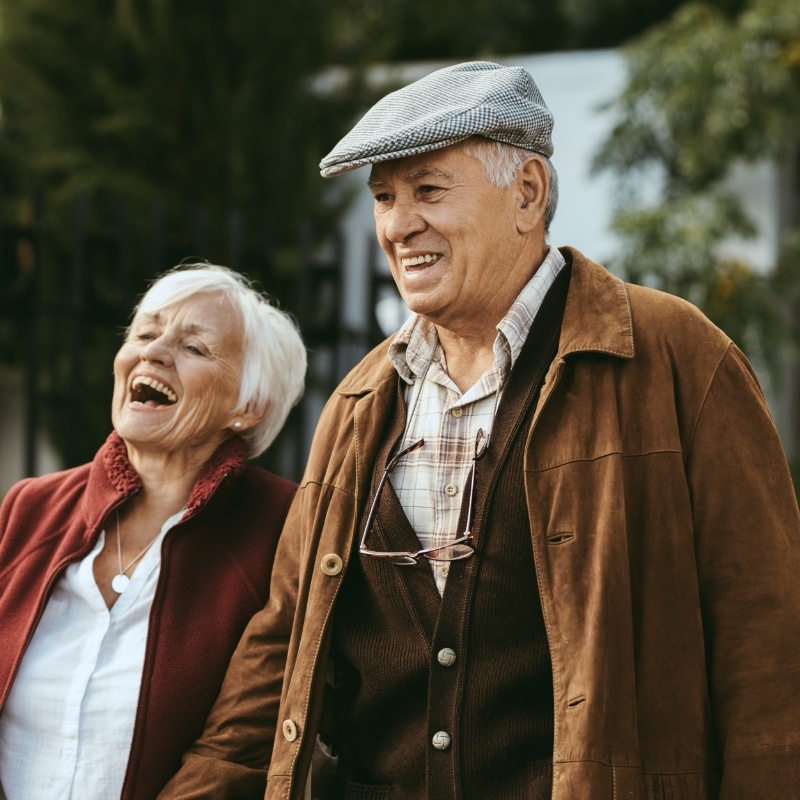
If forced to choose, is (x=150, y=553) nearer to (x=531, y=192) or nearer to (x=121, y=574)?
(x=121, y=574)

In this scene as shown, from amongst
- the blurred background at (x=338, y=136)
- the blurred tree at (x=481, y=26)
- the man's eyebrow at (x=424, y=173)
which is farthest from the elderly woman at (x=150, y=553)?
the blurred tree at (x=481, y=26)

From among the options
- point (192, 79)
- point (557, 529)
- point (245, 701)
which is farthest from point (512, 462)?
point (192, 79)

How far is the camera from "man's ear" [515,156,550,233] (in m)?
2.27

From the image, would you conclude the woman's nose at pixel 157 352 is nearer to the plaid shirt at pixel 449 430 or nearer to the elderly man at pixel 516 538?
the elderly man at pixel 516 538

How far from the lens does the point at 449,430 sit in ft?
7.43

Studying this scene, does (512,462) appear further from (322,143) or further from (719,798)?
(322,143)

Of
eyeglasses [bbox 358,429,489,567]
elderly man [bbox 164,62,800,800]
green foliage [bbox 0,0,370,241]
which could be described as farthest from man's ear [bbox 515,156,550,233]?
green foliage [bbox 0,0,370,241]

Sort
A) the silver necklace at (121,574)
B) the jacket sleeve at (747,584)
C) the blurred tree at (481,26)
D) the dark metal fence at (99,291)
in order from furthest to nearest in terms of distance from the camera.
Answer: the blurred tree at (481,26), the dark metal fence at (99,291), the silver necklace at (121,574), the jacket sleeve at (747,584)

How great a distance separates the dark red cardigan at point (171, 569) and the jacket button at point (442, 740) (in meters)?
0.64

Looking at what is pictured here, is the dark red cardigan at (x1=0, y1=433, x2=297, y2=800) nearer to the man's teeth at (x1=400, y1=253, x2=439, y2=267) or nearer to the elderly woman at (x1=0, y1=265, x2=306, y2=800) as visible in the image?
the elderly woman at (x1=0, y1=265, x2=306, y2=800)

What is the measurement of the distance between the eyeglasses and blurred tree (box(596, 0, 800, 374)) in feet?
18.1

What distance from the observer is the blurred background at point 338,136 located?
24.7 feet

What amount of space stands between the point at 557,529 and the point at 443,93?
0.87 meters

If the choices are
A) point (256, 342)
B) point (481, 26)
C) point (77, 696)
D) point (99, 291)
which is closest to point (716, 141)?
point (99, 291)
